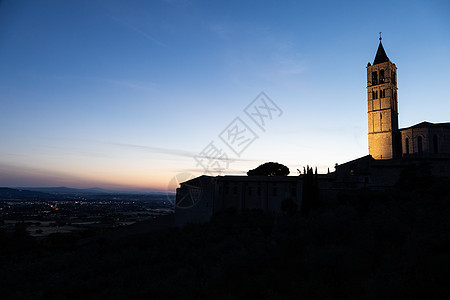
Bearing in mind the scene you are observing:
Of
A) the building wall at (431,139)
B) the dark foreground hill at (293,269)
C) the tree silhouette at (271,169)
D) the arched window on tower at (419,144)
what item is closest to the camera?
the dark foreground hill at (293,269)

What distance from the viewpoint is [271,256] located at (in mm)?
14266

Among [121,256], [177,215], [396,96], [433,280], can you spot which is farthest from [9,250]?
[396,96]

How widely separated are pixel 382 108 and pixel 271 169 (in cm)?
2048

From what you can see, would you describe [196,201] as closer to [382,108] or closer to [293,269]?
[293,269]

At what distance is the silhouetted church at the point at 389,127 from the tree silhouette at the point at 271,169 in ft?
46.6

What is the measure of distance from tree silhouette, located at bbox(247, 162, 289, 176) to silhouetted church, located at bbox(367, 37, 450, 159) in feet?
46.6

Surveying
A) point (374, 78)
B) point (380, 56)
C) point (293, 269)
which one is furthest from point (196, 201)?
point (380, 56)

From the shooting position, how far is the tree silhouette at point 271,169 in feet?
167

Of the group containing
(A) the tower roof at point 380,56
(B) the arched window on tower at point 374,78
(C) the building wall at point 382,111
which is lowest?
(C) the building wall at point 382,111

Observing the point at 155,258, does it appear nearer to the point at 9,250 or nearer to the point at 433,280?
the point at 433,280

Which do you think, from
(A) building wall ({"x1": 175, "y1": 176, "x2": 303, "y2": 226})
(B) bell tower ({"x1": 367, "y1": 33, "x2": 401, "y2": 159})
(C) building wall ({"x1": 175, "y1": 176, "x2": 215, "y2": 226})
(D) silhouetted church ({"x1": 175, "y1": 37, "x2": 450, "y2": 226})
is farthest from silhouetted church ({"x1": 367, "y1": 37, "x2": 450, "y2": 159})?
(C) building wall ({"x1": 175, "y1": 176, "x2": 215, "y2": 226})

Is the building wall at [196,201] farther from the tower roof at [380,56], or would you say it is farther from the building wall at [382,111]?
the tower roof at [380,56]

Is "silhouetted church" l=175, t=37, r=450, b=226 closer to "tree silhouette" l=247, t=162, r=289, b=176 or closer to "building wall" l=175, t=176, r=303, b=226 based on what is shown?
"building wall" l=175, t=176, r=303, b=226

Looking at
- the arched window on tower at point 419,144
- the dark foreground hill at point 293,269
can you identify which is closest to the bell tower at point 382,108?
the arched window on tower at point 419,144
